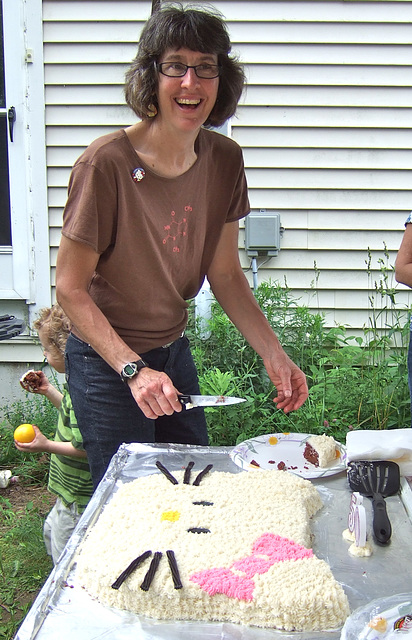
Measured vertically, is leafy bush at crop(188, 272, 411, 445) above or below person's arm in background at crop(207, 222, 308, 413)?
below

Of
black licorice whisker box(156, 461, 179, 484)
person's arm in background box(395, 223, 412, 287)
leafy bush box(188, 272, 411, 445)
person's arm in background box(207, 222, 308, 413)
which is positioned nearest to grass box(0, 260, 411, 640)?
leafy bush box(188, 272, 411, 445)

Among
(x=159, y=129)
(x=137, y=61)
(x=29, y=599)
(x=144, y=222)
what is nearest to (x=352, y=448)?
(x=144, y=222)

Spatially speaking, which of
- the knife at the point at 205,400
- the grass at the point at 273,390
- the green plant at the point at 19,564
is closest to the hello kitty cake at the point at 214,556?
the knife at the point at 205,400

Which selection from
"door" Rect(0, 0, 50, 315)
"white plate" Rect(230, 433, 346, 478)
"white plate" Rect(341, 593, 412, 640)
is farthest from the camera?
"door" Rect(0, 0, 50, 315)

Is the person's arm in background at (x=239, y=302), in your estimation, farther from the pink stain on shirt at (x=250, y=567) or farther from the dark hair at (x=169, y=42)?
the pink stain on shirt at (x=250, y=567)

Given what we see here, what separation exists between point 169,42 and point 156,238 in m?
0.55

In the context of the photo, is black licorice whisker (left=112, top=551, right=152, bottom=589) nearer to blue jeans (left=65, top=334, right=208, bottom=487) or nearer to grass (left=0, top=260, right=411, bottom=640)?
blue jeans (left=65, top=334, right=208, bottom=487)

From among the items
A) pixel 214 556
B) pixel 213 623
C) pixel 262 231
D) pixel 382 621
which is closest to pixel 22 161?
pixel 262 231

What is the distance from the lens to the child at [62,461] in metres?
2.41

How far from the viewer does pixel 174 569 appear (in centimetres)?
124

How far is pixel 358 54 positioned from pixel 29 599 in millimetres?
3745

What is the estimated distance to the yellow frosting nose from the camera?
1.44 meters

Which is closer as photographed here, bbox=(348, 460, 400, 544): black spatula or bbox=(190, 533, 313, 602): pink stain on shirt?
bbox=(190, 533, 313, 602): pink stain on shirt

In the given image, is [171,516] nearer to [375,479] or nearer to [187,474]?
[187,474]
